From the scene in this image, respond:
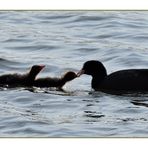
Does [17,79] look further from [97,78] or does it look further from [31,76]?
[97,78]

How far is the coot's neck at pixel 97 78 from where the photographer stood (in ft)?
35.3

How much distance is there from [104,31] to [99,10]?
48 cm

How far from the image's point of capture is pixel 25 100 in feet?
32.4

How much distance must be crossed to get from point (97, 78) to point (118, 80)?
34 centimetres

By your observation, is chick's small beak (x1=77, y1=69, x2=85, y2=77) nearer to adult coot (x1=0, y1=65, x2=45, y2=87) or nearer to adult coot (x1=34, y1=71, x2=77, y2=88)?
adult coot (x1=34, y1=71, x2=77, y2=88)

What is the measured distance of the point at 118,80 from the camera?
35.3 feet

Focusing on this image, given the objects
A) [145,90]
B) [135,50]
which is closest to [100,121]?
[135,50]

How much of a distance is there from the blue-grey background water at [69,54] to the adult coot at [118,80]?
258mm

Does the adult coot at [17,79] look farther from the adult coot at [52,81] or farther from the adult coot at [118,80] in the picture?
the adult coot at [118,80]

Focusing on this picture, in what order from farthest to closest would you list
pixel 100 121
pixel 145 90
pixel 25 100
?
pixel 145 90
pixel 25 100
pixel 100 121

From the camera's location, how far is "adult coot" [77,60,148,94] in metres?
10.5

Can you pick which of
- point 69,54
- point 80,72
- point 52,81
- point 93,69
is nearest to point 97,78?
point 93,69

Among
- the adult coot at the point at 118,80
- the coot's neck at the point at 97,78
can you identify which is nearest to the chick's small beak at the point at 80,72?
the adult coot at the point at 118,80

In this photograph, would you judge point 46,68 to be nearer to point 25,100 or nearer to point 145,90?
point 25,100
